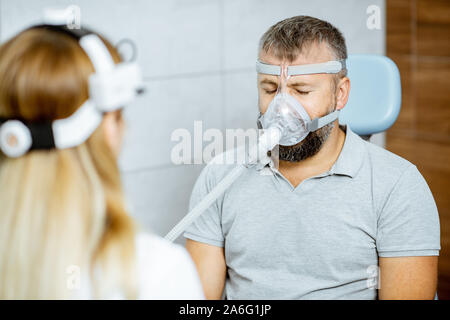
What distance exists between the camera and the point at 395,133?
3238 mm

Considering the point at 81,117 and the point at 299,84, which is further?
the point at 299,84

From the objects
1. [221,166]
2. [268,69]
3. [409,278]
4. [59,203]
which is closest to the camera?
[59,203]

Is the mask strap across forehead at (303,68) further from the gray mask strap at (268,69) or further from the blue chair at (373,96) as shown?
the blue chair at (373,96)

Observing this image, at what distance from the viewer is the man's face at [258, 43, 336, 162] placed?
5.35ft

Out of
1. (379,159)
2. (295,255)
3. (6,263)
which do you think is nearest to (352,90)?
(379,159)

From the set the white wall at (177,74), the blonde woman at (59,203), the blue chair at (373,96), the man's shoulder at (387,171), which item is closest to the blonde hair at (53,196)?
the blonde woman at (59,203)

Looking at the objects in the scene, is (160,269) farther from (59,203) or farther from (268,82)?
(268,82)

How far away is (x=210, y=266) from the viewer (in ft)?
5.62

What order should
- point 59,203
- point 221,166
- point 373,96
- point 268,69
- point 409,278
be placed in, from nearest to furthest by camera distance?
point 59,203 < point 409,278 < point 268,69 < point 221,166 < point 373,96

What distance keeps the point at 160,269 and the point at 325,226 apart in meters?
0.77

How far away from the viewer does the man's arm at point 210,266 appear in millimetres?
1701

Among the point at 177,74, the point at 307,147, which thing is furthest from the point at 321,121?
the point at 177,74

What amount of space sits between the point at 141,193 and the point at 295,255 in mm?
1040
